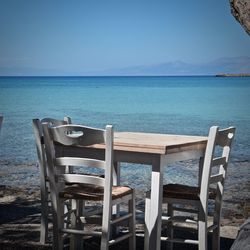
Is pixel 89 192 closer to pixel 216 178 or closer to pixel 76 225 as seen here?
pixel 76 225

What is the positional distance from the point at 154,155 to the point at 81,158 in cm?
43

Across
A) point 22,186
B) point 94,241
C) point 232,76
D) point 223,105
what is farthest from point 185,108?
point 232,76

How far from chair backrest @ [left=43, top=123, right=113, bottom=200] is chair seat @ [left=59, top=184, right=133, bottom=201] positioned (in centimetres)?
7

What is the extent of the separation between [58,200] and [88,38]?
4275 cm

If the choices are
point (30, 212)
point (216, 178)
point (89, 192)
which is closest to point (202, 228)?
point (216, 178)

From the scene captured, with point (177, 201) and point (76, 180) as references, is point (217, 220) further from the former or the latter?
point (76, 180)

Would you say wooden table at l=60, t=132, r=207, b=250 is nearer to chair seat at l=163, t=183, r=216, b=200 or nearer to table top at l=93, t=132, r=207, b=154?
table top at l=93, t=132, r=207, b=154

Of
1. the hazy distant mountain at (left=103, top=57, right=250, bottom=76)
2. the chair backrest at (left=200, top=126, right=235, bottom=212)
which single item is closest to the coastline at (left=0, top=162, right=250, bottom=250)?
the chair backrest at (left=200, top=126, right=235, bottom=212)

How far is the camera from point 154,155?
397 cm

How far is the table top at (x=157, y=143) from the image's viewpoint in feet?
13.0

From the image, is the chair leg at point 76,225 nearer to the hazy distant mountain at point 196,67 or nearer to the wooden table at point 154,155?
the wooden table at point 154,155

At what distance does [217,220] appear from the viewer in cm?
432

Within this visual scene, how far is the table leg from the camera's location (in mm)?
3947

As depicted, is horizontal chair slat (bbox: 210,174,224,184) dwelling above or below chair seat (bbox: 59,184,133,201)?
above
